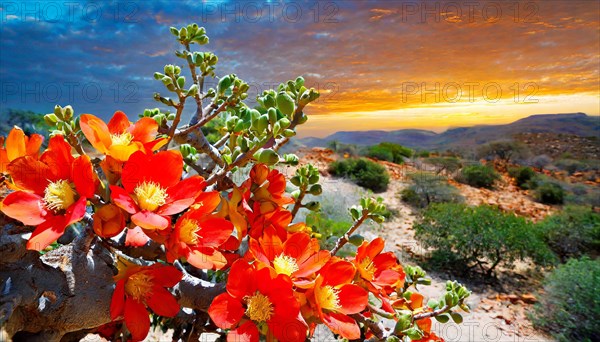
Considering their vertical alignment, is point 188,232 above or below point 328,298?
above

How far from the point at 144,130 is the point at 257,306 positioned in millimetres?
411

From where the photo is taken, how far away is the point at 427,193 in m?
10.3

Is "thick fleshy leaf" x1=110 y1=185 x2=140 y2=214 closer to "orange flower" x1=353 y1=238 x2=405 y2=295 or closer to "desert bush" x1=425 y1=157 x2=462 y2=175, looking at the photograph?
"orange flower" x1=353 y1=238 x2=405 y2=295

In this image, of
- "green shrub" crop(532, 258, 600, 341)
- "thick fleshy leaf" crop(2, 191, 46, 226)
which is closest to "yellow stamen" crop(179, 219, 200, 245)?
"thick fleshy leaf" crop(2, 191, 46, 226)

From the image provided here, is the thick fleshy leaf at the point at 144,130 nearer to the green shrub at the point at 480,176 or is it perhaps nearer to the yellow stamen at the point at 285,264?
the yellow stamen at the point at 285,264

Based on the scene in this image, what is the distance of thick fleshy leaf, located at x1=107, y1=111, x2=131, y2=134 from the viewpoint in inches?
31.2

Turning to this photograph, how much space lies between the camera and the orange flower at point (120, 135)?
64cm

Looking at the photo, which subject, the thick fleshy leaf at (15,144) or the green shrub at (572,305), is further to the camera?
the green shrub at (572,305)

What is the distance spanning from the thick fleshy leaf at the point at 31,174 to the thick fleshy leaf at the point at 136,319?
24 cm

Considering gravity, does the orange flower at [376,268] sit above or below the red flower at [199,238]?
below

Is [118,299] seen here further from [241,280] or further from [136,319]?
[241,280]

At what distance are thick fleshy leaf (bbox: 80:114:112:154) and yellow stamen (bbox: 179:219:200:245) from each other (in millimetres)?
192

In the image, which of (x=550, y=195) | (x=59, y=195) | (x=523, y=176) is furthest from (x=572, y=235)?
Answer: (x=59, y=195)

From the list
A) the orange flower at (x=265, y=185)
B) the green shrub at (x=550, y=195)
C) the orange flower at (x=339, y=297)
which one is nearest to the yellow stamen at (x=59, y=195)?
the orange flower at (x=265, y=185)
